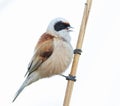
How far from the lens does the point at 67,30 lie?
684 mm

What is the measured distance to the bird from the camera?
0.66 meters

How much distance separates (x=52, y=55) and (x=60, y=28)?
0.06 meters

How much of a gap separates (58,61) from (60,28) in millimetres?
77

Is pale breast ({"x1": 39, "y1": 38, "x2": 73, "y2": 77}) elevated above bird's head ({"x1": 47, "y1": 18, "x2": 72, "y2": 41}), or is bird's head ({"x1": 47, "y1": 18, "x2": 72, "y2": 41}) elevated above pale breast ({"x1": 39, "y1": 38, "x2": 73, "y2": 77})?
bird's head ({"x1": 47, "y1": 18, "x2": 72, "y2": 41})

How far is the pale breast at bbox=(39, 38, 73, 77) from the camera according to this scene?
66 cm

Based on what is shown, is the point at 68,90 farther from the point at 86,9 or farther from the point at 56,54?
the point at 86,9

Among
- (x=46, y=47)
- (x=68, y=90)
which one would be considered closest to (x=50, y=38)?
(x=46, y=47)

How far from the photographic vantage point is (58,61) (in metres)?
0.66

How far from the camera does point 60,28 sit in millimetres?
686

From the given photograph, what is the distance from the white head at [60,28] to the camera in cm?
68

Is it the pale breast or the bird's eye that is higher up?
the bird's eye

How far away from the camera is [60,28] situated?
69 centimetres

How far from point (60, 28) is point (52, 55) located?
6 centimetres

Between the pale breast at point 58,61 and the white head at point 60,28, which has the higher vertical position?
the white head at point 60,28
